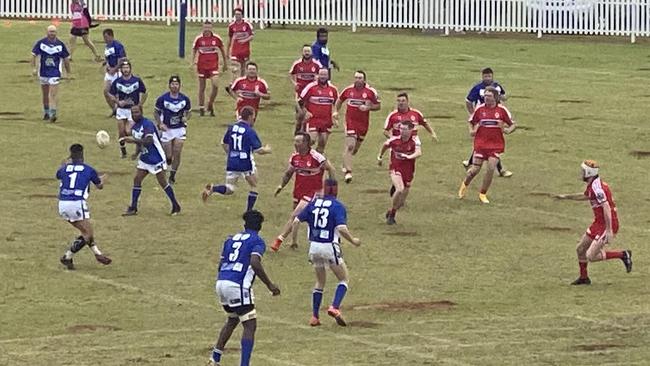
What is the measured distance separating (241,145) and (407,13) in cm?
2853

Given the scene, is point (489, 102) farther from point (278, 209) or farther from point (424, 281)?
point (424, 281)

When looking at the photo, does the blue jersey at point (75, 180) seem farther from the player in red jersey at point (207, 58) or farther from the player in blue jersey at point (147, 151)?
the player in red jersey at point (207, 58)

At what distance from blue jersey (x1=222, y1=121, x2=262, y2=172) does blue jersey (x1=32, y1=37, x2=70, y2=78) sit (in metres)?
10.3

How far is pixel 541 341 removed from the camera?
74.5 ft

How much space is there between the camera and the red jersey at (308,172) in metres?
27.9

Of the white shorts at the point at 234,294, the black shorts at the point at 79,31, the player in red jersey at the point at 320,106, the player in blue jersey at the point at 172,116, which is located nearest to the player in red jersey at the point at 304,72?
the player in red jersey at the point at 320,106

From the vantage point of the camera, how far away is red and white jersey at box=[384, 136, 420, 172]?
30.7m

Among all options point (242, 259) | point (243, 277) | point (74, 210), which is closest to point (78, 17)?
point (74, 210)

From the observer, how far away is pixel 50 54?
1559 inches

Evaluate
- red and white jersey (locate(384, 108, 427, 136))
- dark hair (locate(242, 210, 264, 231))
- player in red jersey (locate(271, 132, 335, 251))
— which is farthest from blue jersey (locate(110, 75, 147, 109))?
dark hair (locate(242, 210, 264, 231))

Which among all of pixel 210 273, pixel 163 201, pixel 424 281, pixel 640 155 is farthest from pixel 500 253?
pixel 640 155

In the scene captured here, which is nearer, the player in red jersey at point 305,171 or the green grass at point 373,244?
the green grass at point 373,244

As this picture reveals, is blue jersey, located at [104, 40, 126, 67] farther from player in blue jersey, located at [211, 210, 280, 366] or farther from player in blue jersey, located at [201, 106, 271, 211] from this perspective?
player in blue jersey, located at [211, 210, 280, 366]

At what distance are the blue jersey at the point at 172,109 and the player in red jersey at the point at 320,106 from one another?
101 inches
